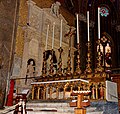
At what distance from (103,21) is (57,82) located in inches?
435

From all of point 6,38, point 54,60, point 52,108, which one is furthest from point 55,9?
point 52,108

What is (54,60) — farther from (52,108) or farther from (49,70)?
(52,108)

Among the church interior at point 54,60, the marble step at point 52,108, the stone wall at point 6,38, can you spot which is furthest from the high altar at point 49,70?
the stone wall at point 6,38

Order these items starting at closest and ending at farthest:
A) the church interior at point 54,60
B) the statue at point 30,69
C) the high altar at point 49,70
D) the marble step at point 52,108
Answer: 1. the marble step at point 52,108
2. the church interior at point 54,60
3. the high altar at point 49,70
4. the statue at point 30,69

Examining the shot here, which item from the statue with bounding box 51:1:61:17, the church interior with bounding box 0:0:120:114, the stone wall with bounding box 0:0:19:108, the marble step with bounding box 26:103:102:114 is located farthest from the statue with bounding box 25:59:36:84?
the marble step with bounding box 26:103:102:114

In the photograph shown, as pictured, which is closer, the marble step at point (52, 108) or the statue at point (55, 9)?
the marble step at point (52, 108)

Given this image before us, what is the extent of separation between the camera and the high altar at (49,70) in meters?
4.79

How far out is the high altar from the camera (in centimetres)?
479

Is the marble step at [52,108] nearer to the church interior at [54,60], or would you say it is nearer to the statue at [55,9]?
the church interior at [54,60]

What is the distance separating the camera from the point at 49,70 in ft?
19.1

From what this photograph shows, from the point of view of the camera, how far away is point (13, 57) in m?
8.02

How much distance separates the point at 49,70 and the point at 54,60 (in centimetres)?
308

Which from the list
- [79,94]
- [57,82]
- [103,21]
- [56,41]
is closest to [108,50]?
[103,21]

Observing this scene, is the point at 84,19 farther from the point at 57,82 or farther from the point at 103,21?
the point at 57,82
